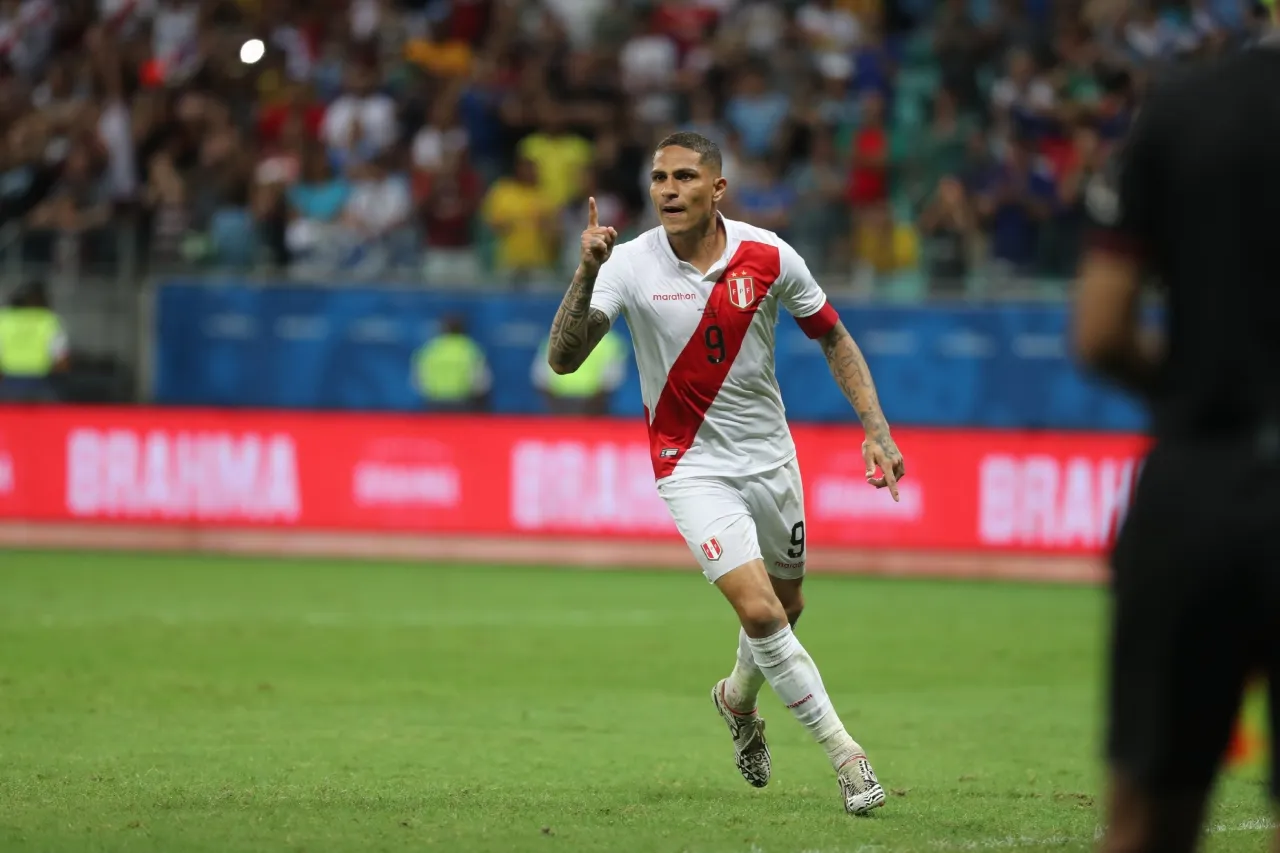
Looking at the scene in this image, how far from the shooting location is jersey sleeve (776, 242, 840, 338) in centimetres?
829

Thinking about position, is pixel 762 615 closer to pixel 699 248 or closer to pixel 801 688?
pixel 801 688

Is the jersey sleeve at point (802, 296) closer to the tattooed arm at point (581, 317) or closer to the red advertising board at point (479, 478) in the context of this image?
the tattooed arm at point (581, 317)

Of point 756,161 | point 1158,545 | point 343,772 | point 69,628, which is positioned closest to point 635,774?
point 343,772

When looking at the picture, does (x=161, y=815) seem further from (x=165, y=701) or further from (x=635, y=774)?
(x=165, y=701)

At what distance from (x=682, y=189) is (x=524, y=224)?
1436cm

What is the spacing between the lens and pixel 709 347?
820cm

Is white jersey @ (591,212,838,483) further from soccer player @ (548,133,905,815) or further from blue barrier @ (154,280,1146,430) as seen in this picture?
blue barrier @ (154,280,1146,430)

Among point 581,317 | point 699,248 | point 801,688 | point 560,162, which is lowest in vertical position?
point 801,688

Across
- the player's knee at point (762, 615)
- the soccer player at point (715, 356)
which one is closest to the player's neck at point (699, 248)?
the soccer player at point (715, 356)

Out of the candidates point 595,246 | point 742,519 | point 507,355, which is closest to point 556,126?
point 507,355

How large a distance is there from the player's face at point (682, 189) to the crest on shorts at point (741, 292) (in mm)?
283

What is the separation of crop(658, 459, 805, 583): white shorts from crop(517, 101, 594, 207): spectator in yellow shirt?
14.9 m

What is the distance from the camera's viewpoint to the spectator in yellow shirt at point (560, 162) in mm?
23062

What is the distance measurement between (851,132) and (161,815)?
1695 cm
